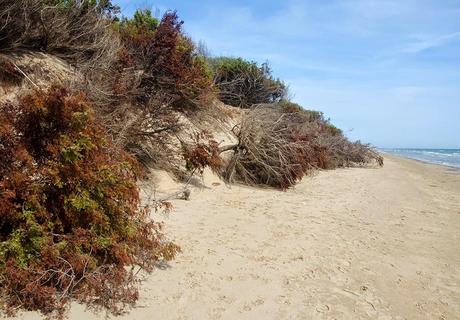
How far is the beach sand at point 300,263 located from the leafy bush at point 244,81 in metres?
10.7

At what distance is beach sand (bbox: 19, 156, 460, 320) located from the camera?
3.91 m

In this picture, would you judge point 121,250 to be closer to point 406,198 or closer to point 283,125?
point 283,125

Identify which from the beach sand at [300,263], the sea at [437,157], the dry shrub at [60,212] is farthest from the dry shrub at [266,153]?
the sea at [437,157]

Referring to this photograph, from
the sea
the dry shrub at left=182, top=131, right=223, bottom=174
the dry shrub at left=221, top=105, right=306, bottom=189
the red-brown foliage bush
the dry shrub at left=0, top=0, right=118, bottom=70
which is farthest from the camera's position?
the sea

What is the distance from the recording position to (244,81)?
20.2 m

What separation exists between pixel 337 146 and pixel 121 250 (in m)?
17.9

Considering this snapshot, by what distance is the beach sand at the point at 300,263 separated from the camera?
3.91m

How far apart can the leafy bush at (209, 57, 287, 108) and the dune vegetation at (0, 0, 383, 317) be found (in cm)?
89

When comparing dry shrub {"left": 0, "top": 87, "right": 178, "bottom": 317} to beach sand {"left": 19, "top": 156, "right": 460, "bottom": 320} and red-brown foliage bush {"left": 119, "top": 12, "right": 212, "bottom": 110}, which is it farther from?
red-brown foliage bush {"left": 119, "top": 12, "right": 212, "bottom": 110}

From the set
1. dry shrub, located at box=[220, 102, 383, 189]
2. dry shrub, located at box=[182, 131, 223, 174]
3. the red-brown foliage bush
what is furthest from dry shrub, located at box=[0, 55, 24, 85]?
dry shrub, located at box=[220, 102, 383, 189]

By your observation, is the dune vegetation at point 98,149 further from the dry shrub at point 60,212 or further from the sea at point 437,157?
the sea at point 437,157

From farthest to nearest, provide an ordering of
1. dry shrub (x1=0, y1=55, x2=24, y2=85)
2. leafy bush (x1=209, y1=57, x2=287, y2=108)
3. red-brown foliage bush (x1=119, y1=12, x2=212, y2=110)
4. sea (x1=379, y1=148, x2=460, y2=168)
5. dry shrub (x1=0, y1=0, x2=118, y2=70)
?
sea (x1=379, y1=148, x2=460, y2=168) → leafy bush (x1=209, y1=57, x2=287, y2=108) → red-brown foliage bush (x1=119, y1=12, x2=212, y2=110) → dry shrub (x1=0, y1=0, x2=118, y2=70) → dry shrub (x1=0, y1=55, x2=24, y2=85)

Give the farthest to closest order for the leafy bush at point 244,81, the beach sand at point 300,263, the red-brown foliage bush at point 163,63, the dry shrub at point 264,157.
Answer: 1. the leafy bush at point 244,81
2. the dry shrub at point 264,157
3. the red-brown foliage bush at point 163,63
4. the beach sand at point 300,263

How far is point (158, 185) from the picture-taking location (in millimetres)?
8344
